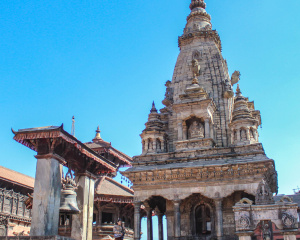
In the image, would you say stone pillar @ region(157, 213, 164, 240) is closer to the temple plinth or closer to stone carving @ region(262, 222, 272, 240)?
the temple plinth

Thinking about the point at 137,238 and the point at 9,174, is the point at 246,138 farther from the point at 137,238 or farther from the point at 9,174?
the point at 9,174

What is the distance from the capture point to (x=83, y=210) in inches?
853

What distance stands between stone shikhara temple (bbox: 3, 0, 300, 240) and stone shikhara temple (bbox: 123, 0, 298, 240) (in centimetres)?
6

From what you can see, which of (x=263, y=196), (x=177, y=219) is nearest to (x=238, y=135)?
(x=177, y=219)

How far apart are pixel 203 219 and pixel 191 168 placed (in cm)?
370

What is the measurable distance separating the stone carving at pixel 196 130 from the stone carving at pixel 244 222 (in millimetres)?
8837

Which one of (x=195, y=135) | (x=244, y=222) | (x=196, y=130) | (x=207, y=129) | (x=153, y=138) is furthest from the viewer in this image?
(x=153, y=138)

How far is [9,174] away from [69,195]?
1892 cm

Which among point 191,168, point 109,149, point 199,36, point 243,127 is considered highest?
point 199,36

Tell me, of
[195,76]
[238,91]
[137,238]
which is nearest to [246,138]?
[238,91]

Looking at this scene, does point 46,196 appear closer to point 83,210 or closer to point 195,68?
point 83,210

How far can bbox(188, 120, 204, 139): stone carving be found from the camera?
83.0 feet

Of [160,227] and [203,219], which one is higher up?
[203,219]

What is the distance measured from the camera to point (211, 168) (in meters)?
22.6
